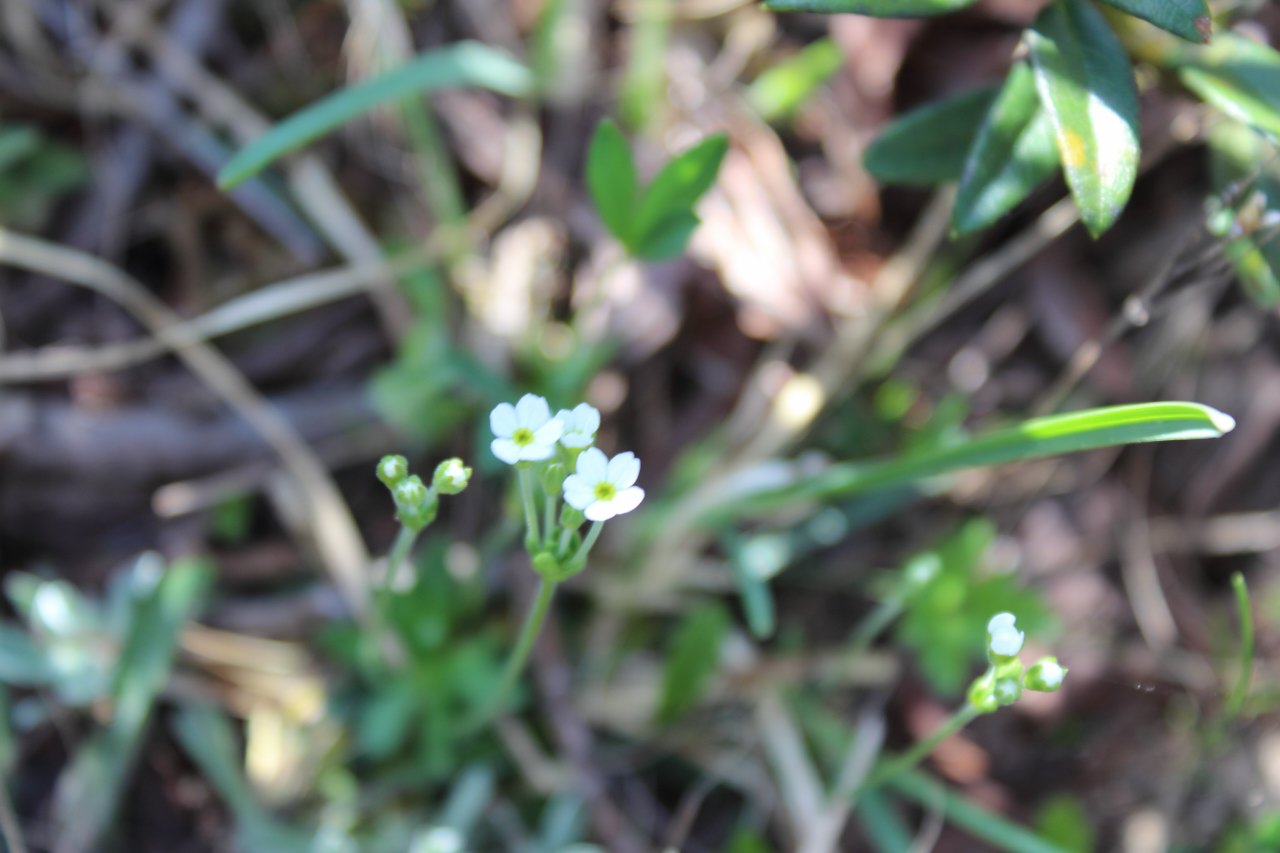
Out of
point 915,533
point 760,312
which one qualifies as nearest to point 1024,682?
point 915,533

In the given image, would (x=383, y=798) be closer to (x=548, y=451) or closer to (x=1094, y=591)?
(x=548, y=451)

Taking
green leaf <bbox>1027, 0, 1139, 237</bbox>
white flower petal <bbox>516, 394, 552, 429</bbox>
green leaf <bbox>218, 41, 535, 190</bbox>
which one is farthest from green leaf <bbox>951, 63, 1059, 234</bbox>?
green leaf <bbox>218, 41, 535, 190</bbox>

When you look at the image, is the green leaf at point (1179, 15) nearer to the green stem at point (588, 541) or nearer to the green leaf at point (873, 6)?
the green leaf at point (873, 6)

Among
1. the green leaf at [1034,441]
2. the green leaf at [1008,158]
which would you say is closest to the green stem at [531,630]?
the green leaf at [1034,441]

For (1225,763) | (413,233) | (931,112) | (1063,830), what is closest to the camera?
(931,112)

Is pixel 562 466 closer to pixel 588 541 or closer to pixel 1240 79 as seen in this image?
pixel 588 541

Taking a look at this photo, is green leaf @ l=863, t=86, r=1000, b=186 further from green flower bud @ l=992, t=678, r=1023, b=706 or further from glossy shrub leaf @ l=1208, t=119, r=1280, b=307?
green flower bud @ l=992, t=678, r=1023, b=706

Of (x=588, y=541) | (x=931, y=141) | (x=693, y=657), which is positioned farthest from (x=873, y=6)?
(x=693, y=657)
